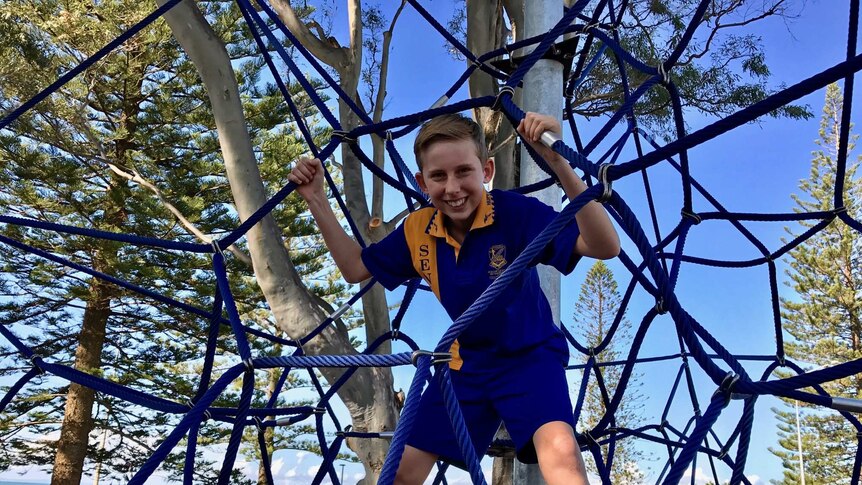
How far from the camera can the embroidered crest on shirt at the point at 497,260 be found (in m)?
1.08

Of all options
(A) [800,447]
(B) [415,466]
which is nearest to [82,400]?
(B) [415,466]

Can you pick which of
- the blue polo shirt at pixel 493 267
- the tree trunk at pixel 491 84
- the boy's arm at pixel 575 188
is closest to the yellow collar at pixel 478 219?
the blue polo shirt at pixel 493 267

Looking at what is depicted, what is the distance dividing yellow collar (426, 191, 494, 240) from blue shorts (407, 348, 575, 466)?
0.68ft

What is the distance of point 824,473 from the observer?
424 inches

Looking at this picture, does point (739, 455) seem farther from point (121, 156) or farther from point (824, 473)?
point (824, 473)

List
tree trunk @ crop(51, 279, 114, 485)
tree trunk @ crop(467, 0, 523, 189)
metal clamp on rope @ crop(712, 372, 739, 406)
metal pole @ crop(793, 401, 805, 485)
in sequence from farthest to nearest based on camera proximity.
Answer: metal pole @ crop(793, 401, 805, 485) → tree trunk @ crop(51, 279, 114, 485) → tree trunk @ crop(467, 0, 523, 189) → metal clamp on rope @ crop(712, 372, 739, 406)

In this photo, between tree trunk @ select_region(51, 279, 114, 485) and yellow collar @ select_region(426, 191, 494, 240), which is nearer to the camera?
yellow collar @ select_region(426, 191, 494, 240)

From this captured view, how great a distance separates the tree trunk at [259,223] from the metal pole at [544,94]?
107 cm

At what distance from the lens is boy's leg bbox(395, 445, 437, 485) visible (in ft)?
3.48

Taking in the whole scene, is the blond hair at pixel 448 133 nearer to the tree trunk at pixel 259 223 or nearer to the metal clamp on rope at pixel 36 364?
the metal clamp on rope at pixel 36 364

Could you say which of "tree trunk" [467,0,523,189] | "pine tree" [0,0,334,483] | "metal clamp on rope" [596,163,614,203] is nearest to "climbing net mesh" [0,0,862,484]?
"metal clamp on rope" [596,163,614,203]

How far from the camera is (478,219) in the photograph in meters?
1.10

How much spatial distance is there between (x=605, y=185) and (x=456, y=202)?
0.31 metres

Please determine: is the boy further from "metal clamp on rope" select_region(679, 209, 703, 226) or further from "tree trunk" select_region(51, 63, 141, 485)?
"tree trunk" select_region(51, 63, 141, 485)
